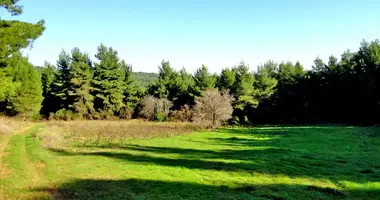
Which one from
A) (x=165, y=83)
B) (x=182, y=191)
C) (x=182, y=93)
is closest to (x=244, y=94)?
(x=182, y=93)

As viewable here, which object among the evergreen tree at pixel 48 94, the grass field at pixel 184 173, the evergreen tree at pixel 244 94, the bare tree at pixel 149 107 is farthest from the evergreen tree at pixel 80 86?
the grass field at pixel 184 173

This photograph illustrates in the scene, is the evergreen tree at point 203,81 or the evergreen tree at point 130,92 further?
the evergreen tree at point 130,92

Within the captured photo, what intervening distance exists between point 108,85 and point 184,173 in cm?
5676

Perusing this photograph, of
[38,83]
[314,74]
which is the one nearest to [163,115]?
[38,83]

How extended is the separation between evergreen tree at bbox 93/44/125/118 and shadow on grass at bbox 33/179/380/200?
5794 centimetres

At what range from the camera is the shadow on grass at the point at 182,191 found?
47.5 feet

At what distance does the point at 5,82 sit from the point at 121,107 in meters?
52.2

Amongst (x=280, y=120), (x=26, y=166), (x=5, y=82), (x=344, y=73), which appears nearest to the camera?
(x=26, y=166)

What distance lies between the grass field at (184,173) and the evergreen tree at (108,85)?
1733 inches

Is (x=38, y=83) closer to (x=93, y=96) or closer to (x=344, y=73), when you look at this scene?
(x=93, y=96)

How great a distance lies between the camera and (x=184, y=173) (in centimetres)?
1902

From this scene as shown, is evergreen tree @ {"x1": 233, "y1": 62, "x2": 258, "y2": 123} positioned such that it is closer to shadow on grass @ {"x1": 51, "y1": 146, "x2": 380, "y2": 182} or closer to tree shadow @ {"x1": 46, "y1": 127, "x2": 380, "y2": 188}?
tree shadow @ {"x1": 46, "y1": 127, "x2": 380, "y2": 188}

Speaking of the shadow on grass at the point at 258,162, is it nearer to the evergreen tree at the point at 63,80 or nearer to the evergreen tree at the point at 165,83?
the evergreen tree at the point at 165,83

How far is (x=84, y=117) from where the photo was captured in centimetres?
7150
